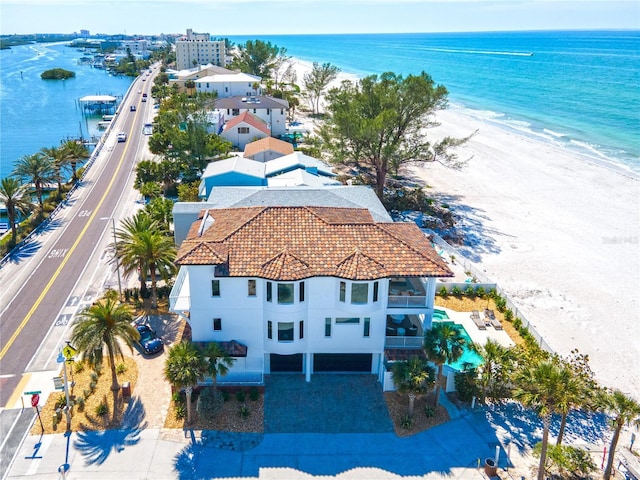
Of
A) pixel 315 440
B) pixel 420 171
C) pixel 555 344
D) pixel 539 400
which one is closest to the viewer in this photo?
pixel 539 400

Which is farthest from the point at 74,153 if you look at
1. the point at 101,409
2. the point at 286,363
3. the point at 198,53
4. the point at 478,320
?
the point at 198,53

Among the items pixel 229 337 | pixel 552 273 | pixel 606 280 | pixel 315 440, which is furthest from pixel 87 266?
pixel 606 280

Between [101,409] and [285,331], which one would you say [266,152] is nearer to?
[285,331]

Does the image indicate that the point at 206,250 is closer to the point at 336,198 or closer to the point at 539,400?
the point at 336,198

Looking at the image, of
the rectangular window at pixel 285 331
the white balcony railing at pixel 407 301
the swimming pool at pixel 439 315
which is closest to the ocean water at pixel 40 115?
the rectangular window at pixel 285 331

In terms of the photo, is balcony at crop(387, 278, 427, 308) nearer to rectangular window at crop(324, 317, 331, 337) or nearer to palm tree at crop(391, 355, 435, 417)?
rectangular window at crop(324, 317, 331, 337)

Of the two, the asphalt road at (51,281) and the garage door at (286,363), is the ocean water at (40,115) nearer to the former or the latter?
the asphalt road at (51,281)
